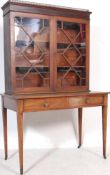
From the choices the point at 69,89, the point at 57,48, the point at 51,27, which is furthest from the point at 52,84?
the point at 51,27

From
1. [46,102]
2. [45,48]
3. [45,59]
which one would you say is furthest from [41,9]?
[46,102]

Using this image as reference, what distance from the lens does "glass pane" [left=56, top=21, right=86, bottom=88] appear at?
8.57 feet

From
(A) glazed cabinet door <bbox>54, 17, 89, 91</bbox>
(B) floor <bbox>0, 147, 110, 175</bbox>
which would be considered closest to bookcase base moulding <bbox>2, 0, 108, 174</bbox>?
(A) glazed cabinet door <bbox>54, 17, 89, 91</bbox>

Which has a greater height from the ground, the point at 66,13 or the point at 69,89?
the point at 66,13

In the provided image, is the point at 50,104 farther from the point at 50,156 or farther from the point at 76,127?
the point at 76,127

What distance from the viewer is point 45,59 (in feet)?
8.34

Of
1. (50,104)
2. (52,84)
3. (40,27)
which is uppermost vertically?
(40,27)

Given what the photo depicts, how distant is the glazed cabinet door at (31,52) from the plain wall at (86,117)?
0.67 meters

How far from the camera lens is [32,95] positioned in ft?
7.77

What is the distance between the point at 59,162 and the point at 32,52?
1.12 meters

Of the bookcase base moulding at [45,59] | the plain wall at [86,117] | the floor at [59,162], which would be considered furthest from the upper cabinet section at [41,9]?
the floor at [59,162]

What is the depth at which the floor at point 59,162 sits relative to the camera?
2.36 m

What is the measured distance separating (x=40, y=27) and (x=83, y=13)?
493 millimetres

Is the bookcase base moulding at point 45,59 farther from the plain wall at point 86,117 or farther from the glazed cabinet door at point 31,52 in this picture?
the plain wall at point 86,117
